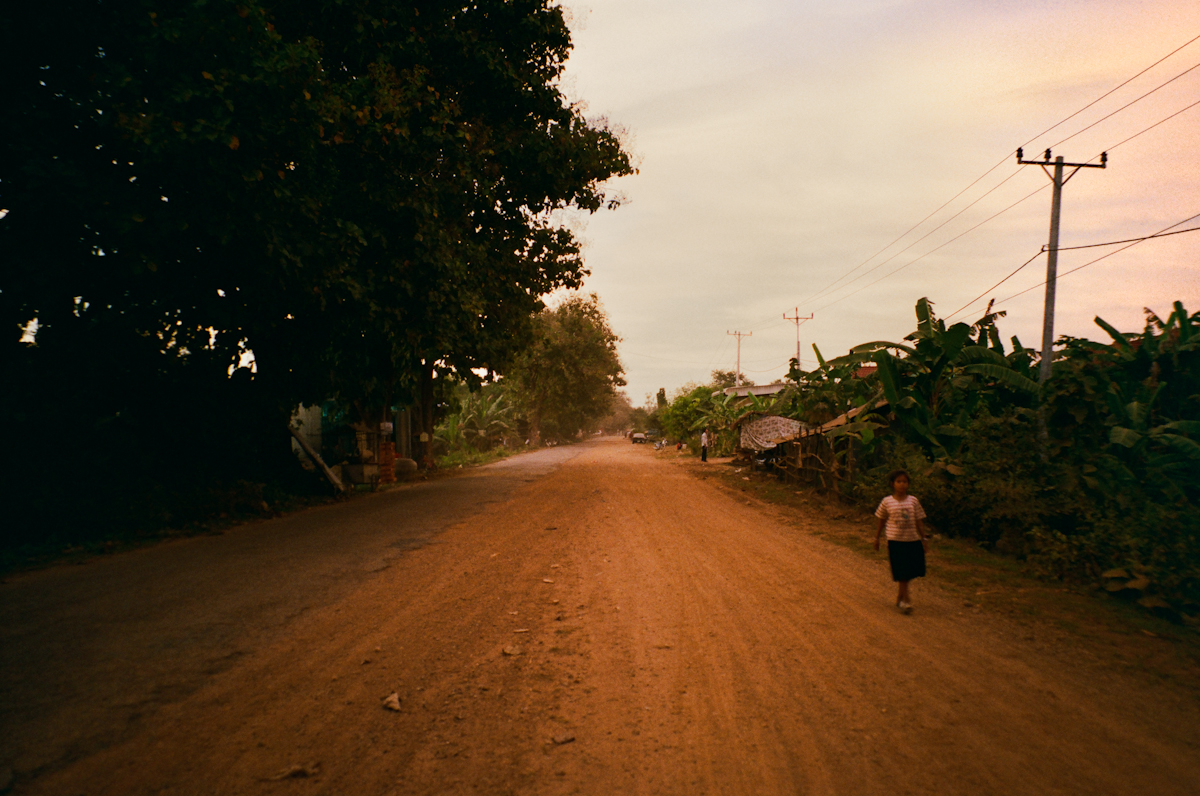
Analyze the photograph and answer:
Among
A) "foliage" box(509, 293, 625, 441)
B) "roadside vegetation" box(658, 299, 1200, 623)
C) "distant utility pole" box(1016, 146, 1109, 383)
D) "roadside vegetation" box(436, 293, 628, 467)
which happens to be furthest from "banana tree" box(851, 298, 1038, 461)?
"foliage" box(509, 293, 625, 441)

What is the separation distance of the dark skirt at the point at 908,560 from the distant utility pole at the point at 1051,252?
A: 1108cm

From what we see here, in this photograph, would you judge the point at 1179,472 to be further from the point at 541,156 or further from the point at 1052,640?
the point at 541,156

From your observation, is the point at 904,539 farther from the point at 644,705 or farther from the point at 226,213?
the point at 226,213

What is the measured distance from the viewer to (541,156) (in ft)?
54.9

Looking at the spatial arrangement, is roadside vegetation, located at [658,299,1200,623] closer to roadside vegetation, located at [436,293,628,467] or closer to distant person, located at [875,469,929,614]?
distant person, located at [875,469,929,614]

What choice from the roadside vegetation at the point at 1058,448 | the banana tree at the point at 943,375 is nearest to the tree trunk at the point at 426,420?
the roadside vegetation at the point at 1058,448

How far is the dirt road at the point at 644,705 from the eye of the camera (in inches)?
130

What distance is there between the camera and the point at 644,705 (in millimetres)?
4160

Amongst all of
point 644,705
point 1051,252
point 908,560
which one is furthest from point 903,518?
point 1051,252

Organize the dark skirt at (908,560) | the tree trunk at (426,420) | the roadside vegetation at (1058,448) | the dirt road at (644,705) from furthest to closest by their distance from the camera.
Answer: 1. the tree trunk at (426,420)
2. the roadside vegetation at (1058,448)
3. the dark skirt at (908,560)
4. the dirt road at (644,705)

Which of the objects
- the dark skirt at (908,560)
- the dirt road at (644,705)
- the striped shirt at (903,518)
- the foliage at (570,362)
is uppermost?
the foliage at (570,362)

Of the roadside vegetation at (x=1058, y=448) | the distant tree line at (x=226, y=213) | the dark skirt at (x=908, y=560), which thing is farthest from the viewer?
the distant tree line at (x=226, y=213)

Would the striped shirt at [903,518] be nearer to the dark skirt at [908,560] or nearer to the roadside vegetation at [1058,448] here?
the dark skirt at [908,560]

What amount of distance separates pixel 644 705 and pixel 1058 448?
7.98m
